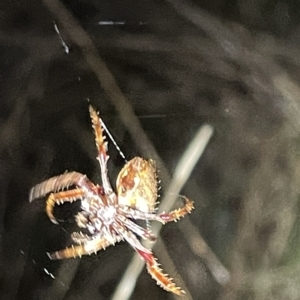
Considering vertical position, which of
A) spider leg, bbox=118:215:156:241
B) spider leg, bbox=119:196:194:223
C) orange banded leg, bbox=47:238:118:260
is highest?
spider leg, bbox=119:196:194:223

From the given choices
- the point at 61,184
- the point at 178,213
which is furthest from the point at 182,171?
the point at 61,184

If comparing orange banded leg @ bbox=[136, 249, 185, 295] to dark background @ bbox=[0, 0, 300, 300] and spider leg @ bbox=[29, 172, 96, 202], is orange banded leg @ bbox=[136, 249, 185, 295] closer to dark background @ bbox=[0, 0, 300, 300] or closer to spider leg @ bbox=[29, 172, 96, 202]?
dark background @ bbox=[0, 0, 300, 300]

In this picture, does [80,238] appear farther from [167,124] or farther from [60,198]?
[167,124]

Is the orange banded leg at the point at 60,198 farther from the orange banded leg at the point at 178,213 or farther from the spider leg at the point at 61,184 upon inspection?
the orange banded leg at the point at 178,213

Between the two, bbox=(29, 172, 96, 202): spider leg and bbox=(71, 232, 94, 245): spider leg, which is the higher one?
bbox=(29, 172, 96, 202): spider leg

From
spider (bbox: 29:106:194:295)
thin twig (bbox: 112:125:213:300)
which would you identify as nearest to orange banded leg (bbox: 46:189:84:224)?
spider (bbox: 29:106:194:295)

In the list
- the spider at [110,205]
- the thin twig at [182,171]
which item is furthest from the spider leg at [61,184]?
the thin twig at [182,171]

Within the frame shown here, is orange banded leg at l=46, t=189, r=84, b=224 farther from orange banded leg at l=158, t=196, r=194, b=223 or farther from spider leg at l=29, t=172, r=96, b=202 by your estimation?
orange banded leg at l=158, t=196, r=194, b=223
